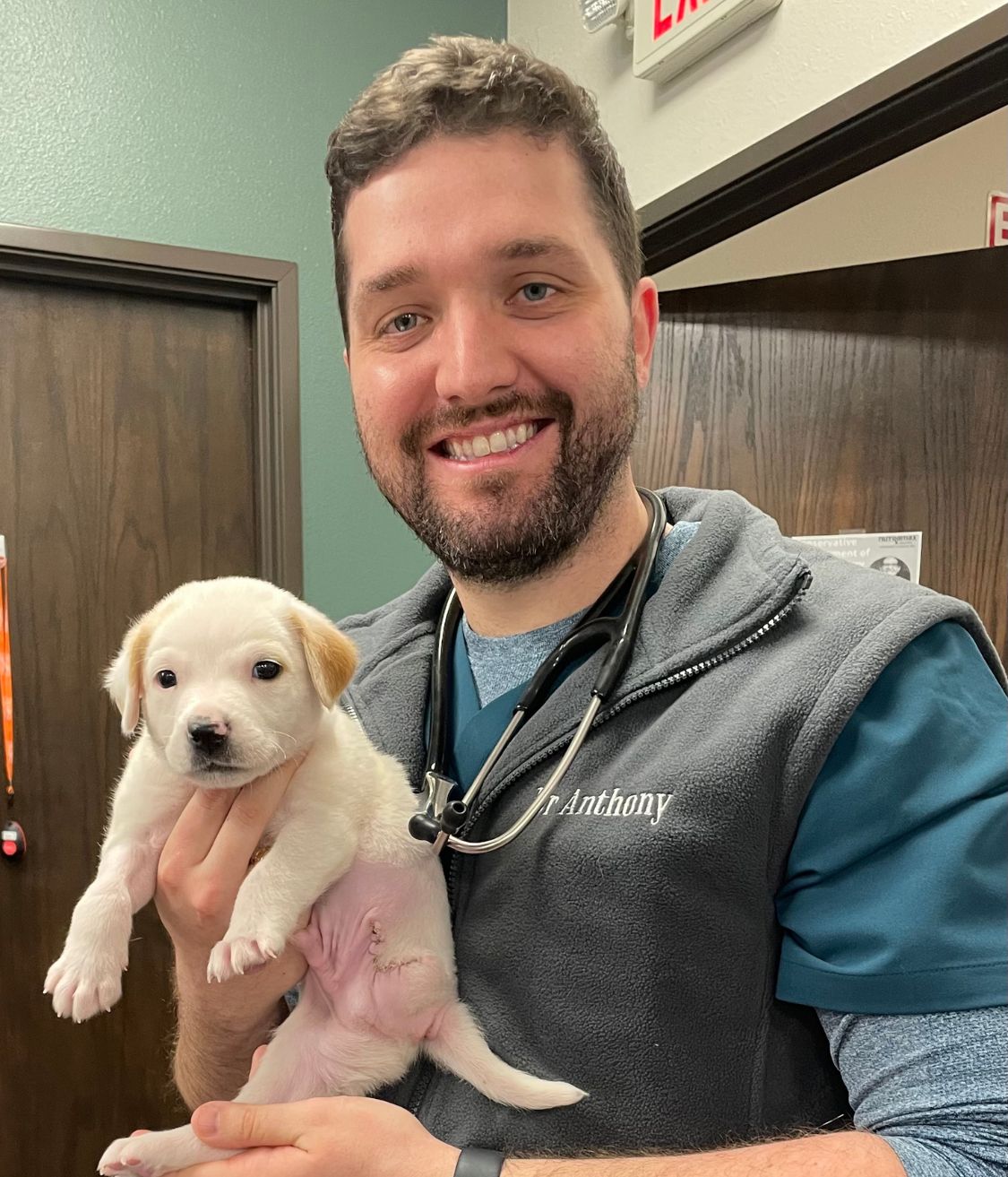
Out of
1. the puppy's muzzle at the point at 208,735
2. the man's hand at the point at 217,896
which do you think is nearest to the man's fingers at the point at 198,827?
the man's hand at the point at 217,896

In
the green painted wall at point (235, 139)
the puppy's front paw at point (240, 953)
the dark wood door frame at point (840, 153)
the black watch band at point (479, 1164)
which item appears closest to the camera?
the black watch band at point (479, 1164)

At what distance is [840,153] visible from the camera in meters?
1.91

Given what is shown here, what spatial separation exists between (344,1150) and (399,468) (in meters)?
0.78

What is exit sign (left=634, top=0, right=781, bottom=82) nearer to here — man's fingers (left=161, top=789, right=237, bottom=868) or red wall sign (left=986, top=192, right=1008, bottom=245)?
red wall sign (left=986, top=192, right=1008, bottom=245)

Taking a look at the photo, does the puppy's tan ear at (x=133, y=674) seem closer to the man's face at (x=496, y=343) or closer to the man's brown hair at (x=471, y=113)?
the man's face at (x=496, y=343)

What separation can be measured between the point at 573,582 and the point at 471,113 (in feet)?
1.94

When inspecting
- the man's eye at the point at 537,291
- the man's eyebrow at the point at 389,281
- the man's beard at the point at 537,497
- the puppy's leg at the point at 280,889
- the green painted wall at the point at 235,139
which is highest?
the green painted wall at the point at 235,139

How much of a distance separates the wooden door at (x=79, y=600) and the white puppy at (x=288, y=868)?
62.2 inches

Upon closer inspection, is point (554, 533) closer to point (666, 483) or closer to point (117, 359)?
point (666, 483)

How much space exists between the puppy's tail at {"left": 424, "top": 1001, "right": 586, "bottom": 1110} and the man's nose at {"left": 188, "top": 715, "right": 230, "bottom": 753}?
0.40 m

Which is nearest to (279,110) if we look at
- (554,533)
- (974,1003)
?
(554,533)

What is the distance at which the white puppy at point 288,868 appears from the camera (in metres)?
1.01

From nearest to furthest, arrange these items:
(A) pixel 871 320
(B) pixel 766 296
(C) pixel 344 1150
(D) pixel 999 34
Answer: (C) pixel 344 1150 → (D) pixel 999 34 → (A) pixel 871 320 → (B) pixel 766 296

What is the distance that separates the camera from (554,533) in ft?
3.70
